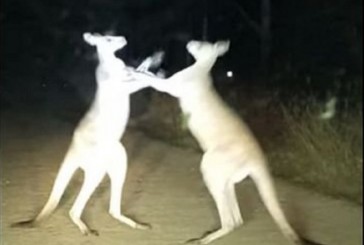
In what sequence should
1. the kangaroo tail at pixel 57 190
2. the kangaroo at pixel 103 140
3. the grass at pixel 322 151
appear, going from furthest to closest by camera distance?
the kangaroo tail at pixel 57 190 → the kangaroo at pixel 103 140 → the grass at pixel 322 151

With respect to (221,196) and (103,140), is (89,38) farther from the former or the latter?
(221,196)

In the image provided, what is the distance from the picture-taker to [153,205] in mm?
3730

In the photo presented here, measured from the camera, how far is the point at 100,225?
3682 millimetres

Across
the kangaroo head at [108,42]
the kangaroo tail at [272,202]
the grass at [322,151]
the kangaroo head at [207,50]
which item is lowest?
the kangaroo tail at [272,202]

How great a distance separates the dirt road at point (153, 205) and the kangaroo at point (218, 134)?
0.12ft

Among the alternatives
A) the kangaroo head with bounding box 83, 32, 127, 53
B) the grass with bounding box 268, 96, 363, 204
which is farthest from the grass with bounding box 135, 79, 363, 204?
the kangaroo head with bounding box 83, 32, 127, 53

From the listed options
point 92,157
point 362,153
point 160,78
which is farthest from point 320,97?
point 92,157

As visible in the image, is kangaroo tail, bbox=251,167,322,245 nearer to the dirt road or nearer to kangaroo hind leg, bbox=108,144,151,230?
the dirt road

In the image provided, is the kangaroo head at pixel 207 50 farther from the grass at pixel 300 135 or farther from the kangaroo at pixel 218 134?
the grass at pixel 300 135

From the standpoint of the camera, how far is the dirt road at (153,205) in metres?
3.50

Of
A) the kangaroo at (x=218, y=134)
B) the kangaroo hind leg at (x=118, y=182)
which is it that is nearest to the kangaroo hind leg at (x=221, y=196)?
the kangaroo at (x=218, y=134)

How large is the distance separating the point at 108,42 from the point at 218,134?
471 millimetres

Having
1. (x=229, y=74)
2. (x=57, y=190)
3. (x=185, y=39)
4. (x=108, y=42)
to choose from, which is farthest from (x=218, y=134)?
(x=57, y=190)

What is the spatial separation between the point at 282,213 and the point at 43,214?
83 cm
